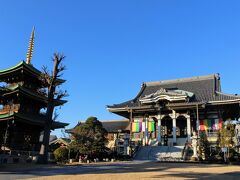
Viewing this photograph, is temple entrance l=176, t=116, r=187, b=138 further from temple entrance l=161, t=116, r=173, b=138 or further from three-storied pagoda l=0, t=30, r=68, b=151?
three-storied pagoda l=0, t=30, r=68, b=151

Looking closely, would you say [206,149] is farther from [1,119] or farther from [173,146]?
[1,119]

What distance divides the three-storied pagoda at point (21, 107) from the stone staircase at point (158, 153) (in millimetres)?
11254

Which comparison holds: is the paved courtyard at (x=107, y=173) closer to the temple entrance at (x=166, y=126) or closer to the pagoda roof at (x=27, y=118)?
the pagoda roof at (x=27, y=118)

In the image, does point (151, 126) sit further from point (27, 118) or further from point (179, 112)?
point (27, 118)

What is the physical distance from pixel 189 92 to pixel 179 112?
386 centimetres

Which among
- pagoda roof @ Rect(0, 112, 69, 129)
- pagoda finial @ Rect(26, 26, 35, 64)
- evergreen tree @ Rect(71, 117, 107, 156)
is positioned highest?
pagoda finial @ Rect(26, 26, 35, 64)

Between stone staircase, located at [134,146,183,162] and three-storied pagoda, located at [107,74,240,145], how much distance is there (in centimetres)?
387

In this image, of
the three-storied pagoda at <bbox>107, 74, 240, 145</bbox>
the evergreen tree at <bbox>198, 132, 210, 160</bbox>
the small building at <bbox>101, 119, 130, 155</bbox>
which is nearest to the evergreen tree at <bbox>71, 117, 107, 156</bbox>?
the small building at <bbox>101, 119, 130, 155</bbox>

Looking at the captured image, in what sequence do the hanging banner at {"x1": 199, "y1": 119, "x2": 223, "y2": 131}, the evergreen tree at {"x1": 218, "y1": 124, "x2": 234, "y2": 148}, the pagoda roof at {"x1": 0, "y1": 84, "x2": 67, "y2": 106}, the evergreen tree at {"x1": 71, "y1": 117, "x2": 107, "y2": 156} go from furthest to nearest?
the hanging banner at {"x1": 199, "y1": 119, "x2": 223, "y2": 131}
the evergreen tree at {"x1": 218, "y1": 124, "x2": 234, "y2": 148}
the pagoda roof at {"x1": 0, "y1": 84, "x2": 67, "y2": 106}
the evergreen tree at {"x1": 71, "y1": 117, "x2": 107, "y2": 156}

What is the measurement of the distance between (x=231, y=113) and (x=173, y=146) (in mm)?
14424

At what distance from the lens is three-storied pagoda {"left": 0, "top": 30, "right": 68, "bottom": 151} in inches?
1351

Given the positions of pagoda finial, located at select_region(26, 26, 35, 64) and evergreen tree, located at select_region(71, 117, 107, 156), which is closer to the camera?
evergreen tree, located at select_region(71, 117, 107, 156)

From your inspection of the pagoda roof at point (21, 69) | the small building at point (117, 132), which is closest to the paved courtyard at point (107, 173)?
the pagoda roof at point (21, 69)

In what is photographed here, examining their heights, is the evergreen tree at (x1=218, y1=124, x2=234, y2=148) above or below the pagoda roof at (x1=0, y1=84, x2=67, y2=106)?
below
